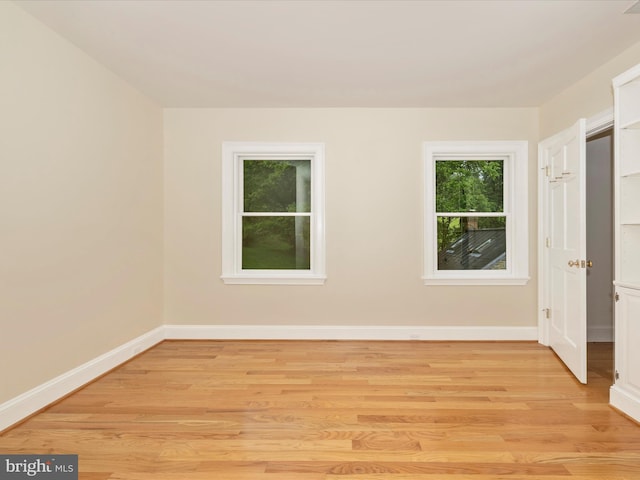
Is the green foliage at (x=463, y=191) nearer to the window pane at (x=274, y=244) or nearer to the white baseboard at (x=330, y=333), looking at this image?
the white baseboard at (x=330, y=333)

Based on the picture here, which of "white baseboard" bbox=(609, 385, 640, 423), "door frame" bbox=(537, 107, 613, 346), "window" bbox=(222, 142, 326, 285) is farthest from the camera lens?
"window" bbox=(222, 142, 326, 285)

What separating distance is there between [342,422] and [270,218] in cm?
262

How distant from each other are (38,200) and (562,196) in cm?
433

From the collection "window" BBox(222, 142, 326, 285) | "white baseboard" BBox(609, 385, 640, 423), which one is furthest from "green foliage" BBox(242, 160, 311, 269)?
"white baseboard" BBox(609, 385, 640, 423)

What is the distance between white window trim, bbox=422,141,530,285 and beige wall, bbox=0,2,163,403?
122 inches

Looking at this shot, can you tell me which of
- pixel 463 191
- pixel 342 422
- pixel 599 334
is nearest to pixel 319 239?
pixel 463 191

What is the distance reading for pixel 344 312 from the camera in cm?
447

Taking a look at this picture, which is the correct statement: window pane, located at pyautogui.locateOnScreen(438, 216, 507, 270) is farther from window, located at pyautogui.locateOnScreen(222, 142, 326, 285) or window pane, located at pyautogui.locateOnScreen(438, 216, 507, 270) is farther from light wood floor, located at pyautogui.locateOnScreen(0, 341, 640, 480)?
window, located at pyautogui.locateOnScreen(222, 142, 326, 285)

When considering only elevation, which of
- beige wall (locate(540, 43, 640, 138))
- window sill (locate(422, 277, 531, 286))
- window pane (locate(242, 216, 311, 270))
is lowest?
window sill (locate(422, 277, 531, 286))

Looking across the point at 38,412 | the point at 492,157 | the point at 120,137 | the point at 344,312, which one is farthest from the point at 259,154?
the point at 38,412

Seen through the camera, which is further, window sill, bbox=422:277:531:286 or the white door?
window sill, bbox=422:277:531:286

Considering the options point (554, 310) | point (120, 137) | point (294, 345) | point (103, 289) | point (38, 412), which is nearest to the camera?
point (38, 412)

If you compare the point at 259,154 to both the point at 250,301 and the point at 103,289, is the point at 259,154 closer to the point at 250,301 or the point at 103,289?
the point at 250,301

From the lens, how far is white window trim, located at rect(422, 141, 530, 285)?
14.3 feet
